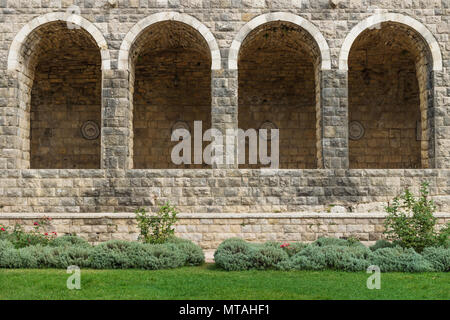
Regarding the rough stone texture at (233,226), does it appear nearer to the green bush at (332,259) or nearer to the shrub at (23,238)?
the shrub at (23,238)

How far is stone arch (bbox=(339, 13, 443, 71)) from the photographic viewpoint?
11492 millimetres

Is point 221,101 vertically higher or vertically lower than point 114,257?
higher

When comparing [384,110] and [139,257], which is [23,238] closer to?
[139,257]

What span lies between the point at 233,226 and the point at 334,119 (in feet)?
11.7

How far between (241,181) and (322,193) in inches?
75.5

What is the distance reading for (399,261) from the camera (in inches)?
306

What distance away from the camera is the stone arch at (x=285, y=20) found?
11477 mm

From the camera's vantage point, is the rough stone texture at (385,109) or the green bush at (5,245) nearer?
the green bush at (5,245)

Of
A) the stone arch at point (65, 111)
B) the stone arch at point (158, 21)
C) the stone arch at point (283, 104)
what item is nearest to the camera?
the stone arch at point (158, 21)

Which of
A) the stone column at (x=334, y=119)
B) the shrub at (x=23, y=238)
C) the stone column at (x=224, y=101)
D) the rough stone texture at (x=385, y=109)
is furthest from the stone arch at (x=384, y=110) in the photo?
the shrub at (x=23, y=238)

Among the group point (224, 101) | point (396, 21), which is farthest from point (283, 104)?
point (396, 21)

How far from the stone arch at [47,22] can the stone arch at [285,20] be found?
3034 mm

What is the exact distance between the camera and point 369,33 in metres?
12.1
